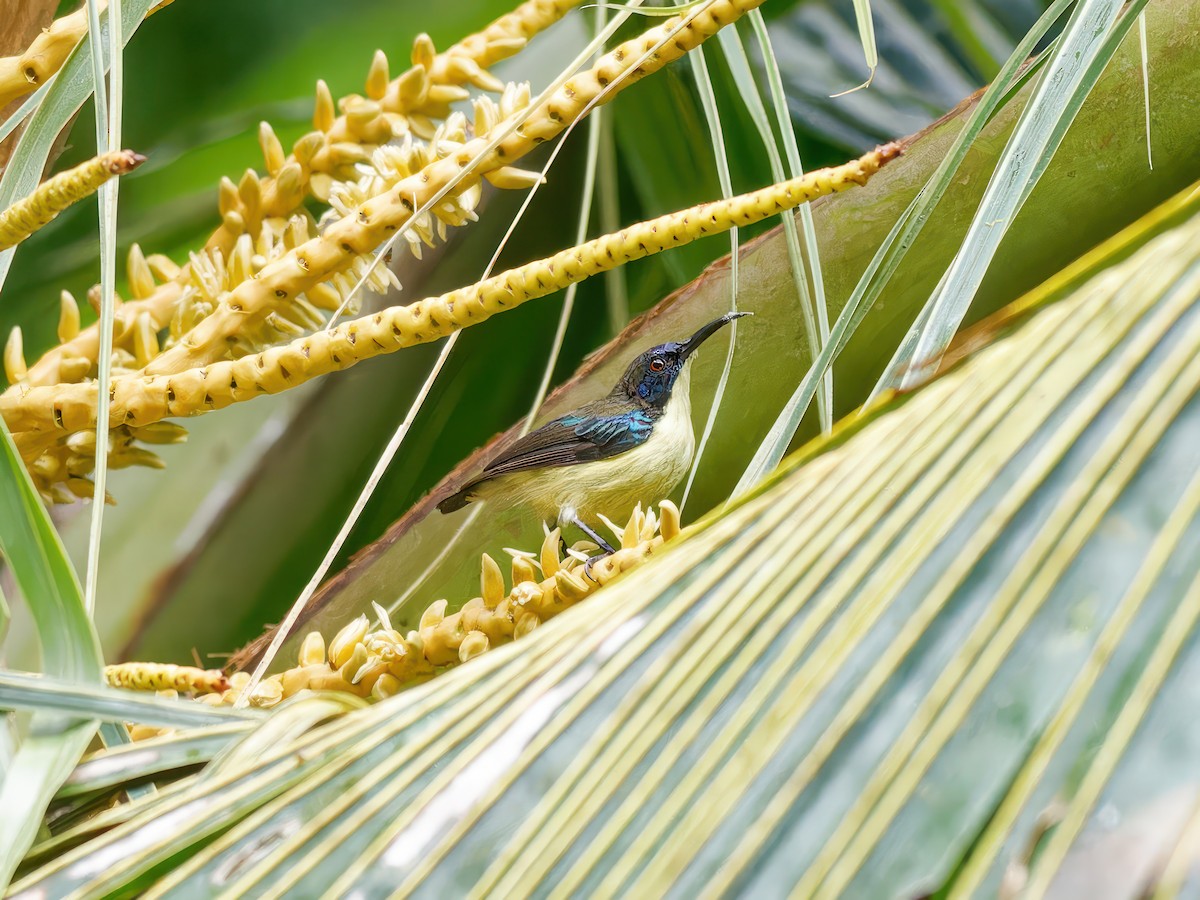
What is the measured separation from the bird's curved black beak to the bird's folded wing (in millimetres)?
95

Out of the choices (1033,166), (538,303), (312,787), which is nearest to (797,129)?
(538,303)

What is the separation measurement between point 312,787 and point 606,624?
5 cm

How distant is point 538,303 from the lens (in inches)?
23.6

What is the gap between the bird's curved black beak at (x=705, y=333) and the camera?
466mm

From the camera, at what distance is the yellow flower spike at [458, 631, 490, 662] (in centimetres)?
29

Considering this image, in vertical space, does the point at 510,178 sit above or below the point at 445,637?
above

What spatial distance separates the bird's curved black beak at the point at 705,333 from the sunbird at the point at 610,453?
3cm

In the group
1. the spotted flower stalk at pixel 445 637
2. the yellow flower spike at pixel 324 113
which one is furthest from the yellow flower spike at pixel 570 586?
the yellow flower spike at pixel 324 113

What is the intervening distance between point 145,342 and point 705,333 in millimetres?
258

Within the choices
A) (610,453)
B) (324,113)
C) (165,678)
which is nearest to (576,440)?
(610,453)

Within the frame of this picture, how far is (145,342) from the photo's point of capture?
353 millimetres

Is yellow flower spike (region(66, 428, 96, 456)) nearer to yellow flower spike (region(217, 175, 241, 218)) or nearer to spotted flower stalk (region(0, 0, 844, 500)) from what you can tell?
spotted flower stalk (region(0, 0, 844, 500))

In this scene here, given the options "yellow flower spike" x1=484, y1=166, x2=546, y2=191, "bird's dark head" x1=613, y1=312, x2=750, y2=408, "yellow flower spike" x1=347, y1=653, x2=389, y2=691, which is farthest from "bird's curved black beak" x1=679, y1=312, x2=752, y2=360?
"yellow flower spike" x1=347, y1=653, x2=389, y2=691

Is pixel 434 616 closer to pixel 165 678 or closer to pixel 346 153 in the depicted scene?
pixel 165 678
